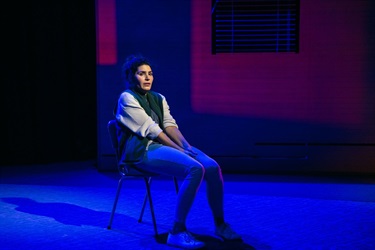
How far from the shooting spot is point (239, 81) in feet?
21.3

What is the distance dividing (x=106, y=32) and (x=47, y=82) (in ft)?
4.45

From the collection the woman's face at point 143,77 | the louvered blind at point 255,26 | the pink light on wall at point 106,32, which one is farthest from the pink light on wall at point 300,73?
the woman's face at point 143,77

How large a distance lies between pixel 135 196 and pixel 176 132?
1393 millimetres

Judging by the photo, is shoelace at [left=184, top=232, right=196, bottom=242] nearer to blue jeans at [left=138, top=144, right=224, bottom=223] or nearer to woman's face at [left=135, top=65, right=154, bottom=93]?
blue jeans at [left=138, top=144, right=224, bottom=223]

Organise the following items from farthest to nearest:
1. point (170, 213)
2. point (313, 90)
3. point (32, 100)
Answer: point (32, 100) → point (313, 90) → point (170, 213)

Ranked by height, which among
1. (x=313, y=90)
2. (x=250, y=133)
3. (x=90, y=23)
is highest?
(x=90, y=23)

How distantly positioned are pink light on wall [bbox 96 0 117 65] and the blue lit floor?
59.8 inches

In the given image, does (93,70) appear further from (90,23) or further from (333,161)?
(333,161)

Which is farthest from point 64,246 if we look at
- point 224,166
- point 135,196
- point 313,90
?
point 313,90

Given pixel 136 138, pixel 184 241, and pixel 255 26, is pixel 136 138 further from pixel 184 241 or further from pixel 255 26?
pixel 255 26

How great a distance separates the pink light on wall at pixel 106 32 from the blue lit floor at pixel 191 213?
4.99 feet

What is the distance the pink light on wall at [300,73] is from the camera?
6.32 m

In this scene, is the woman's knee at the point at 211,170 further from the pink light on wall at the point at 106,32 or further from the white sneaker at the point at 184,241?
the pink light on wall at the point at 106,32

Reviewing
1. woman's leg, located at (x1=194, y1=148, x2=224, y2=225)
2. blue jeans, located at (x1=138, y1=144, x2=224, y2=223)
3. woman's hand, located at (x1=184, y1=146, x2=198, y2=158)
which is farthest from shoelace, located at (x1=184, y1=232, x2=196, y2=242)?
woman's hand, located at (x1=184, y1=146, x2=198, y2=158)
